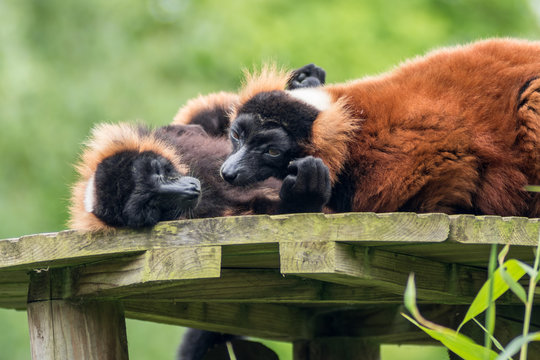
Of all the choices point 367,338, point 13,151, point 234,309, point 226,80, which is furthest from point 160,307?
point 226,80

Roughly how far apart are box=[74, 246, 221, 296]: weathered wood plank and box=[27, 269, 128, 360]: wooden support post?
0.67ft

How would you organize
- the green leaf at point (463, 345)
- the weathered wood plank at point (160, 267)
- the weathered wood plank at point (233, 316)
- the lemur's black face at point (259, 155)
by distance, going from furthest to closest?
the weathered wood plank at point (233, 316)
the lemur's black face at point (259, 155)
the weathered wood plank at point (160, 267)
the green leaf at point (463, 345)

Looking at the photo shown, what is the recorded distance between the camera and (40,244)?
336 centimetres

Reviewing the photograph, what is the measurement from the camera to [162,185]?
138 inches

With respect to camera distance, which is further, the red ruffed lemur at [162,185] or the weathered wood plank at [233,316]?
the weathered wood plank at [233,316]

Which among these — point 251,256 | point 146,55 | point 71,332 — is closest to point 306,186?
point 251,256

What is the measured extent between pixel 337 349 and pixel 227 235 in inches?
85.4

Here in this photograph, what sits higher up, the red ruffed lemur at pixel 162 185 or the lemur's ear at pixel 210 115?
the lemur's ear at pixel 210 115

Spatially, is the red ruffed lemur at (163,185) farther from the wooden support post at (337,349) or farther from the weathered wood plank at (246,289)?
the wooden support post at (337,349)

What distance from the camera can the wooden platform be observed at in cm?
299

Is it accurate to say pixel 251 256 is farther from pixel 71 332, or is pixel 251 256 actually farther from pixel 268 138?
pixel 71 332

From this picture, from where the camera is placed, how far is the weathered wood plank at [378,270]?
2.99m

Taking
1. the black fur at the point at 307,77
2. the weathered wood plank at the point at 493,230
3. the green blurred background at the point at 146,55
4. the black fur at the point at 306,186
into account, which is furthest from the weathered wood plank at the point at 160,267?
the green blurred background at the point at 146,55

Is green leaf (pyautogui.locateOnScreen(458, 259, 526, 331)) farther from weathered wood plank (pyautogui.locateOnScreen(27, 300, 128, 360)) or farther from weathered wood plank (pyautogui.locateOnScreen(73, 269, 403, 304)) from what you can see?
weathered wood plank (pyautogui.locateOnScreen(27, 300, 128, 360))
